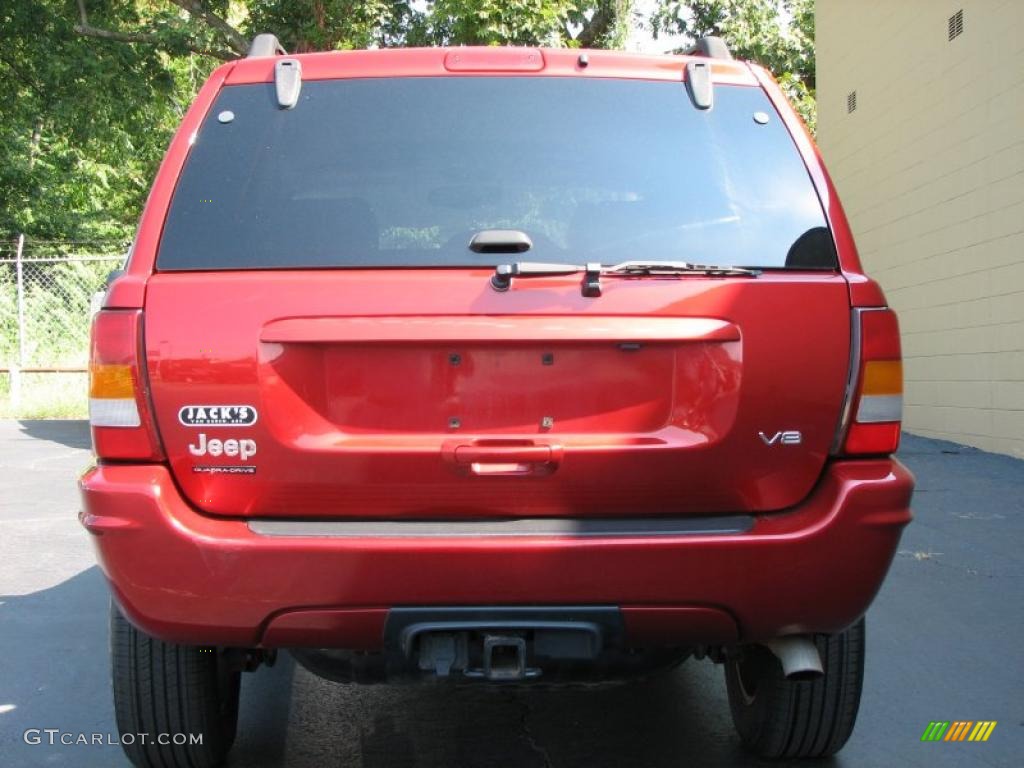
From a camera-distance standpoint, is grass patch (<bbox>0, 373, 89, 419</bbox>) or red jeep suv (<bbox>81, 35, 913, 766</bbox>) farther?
grass patch (<bbox>0, 373, 89, 419</bbox>)

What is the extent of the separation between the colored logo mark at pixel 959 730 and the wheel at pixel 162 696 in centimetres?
222

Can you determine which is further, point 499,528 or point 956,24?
point 956,24

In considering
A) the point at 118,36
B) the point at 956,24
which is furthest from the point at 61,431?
the point at 956,24

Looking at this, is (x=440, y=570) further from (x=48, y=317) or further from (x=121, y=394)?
(x=48, y=317)

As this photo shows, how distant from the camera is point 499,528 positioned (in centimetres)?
260

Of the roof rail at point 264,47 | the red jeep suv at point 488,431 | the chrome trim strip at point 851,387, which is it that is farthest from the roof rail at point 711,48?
the roof rail at point 264,47

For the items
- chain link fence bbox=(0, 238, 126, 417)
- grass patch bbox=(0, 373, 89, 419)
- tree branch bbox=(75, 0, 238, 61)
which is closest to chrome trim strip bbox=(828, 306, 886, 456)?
grass patch bbox=(0, 373, 89, 419)

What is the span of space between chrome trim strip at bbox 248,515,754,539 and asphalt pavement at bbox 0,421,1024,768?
1105 millimetres

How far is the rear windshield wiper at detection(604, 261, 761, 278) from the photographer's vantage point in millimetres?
2646

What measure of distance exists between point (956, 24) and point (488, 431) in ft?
32.4

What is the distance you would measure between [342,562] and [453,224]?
33.2 inches

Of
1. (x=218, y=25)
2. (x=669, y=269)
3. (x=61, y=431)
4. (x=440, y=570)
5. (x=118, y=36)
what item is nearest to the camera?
(x=440, y=570)

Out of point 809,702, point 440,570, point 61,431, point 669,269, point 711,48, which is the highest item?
point 711,48

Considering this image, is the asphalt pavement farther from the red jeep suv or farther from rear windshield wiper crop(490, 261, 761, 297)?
rear windshield wiper crop(490, 261, 761, 297)
